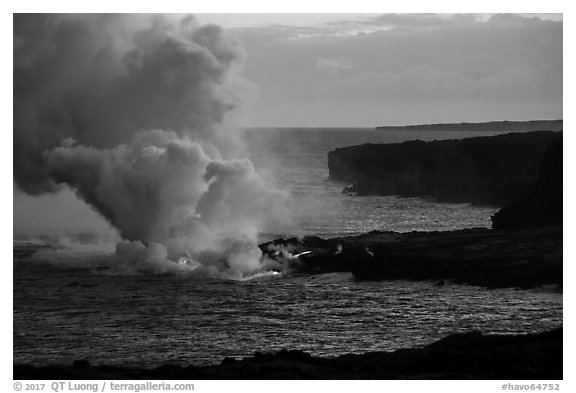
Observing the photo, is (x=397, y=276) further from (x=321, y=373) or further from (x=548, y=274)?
(x=321, y=373)

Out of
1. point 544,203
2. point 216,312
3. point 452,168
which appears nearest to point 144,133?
point 216,312

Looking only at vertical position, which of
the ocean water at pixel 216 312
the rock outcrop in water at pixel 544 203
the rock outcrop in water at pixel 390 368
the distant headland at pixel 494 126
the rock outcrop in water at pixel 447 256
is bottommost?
the rock outcrop in water at pixel 390 368

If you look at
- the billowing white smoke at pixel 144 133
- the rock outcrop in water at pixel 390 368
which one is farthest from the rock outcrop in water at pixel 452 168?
the rock outcrop in water at pixel 390 368

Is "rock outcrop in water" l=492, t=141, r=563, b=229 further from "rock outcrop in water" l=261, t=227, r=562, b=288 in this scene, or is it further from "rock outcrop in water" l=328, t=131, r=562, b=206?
"rock outcrop in water" l=328, t=131, r=562, b=206

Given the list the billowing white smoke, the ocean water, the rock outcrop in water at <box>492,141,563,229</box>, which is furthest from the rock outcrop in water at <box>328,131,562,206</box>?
the billowing white smoke

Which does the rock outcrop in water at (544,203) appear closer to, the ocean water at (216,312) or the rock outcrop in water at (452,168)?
the rock outcrop in water at (452,168)
